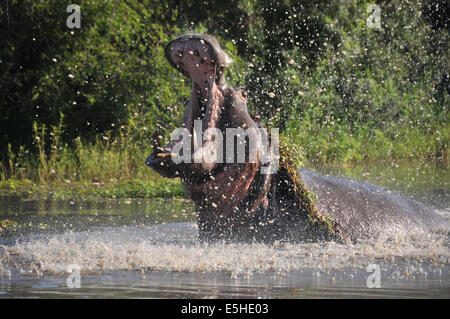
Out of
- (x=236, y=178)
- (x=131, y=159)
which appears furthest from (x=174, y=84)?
(x=236, y=178)

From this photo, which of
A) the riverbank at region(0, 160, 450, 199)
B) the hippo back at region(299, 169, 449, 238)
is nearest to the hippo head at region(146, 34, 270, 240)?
the hippo back at region(299, 169, 449, 238)

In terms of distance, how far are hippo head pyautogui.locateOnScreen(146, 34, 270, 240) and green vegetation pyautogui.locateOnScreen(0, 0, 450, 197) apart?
227 inches

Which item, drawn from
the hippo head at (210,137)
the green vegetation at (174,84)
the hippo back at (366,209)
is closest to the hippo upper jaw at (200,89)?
the hippo head at (210,137)

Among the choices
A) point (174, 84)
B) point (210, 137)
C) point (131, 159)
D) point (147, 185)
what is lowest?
point (147, 185)

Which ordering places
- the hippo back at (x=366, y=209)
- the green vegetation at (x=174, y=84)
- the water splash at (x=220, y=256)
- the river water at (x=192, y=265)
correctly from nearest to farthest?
the river water at (x=192, y=265) → the water splash at (x=220, y=256) → the hippo back at (x=366, y=209) → the green vegetation at (x=174, y=84)

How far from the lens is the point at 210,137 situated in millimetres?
6719

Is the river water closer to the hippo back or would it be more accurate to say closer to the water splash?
the water splash

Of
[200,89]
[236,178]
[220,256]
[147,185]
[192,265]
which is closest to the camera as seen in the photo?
[192,265]

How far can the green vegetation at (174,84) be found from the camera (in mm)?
15367

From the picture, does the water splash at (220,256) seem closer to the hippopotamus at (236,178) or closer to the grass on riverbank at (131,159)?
the hippopotamus at (236,178)

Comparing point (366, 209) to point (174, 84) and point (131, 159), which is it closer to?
point (131, 159)

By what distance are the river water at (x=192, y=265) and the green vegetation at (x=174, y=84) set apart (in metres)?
4.31

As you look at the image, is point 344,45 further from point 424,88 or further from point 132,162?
point 132,162

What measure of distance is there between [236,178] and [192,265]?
849mm
